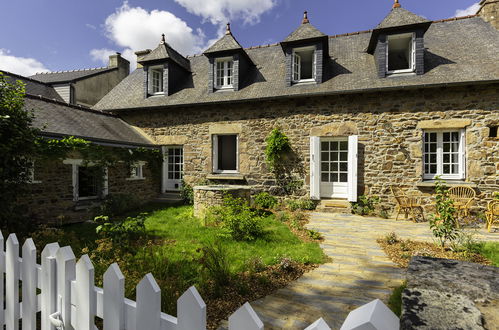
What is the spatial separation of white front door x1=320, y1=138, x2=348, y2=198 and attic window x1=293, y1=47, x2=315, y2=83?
2.55 m

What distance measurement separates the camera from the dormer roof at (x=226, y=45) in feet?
32.8

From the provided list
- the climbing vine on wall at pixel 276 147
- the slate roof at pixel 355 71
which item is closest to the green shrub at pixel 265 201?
the climbing vine on wall at pixel 276 147

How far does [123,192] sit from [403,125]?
9.85 m

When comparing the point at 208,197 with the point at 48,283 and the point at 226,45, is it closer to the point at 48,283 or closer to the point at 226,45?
the point at 48,283

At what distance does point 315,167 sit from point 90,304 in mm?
7994

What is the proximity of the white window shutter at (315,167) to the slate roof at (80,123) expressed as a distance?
21.5ft

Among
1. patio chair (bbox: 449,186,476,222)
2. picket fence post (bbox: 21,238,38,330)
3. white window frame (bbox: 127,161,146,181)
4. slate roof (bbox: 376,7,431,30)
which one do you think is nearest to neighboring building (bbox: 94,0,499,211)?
slate roof (bbox: 376,7,431,30)

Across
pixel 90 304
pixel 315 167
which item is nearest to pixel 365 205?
pixel 315 167

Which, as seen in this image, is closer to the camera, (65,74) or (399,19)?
(399,19)

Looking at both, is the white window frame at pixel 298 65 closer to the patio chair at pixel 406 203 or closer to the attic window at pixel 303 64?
the attic window at pixel 303 64

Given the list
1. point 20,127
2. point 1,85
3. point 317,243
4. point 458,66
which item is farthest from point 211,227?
point 458,66

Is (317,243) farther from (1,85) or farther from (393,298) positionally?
(1,85)

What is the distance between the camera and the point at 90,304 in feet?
4.58

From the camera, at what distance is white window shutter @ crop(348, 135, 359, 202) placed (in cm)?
820
